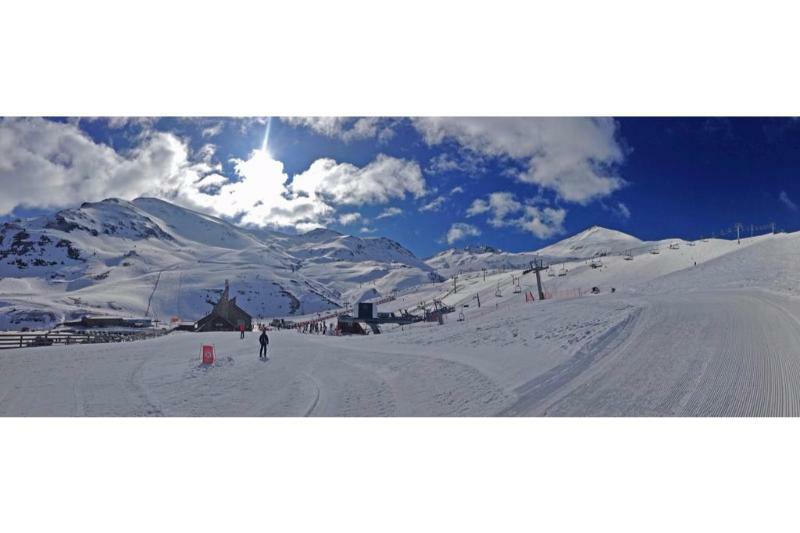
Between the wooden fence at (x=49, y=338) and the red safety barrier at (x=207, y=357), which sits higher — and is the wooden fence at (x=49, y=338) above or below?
above

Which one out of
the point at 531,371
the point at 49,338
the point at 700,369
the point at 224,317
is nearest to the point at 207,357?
the point at 531,371

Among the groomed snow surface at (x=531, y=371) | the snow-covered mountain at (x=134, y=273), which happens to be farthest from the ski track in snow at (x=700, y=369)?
the snow-covered mountain at (x=134, y=273)

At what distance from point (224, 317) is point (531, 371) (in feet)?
46.5

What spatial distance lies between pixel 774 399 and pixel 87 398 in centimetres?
963

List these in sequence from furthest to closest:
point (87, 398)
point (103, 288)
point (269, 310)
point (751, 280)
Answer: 1. point (103, 288)
2. point (269, 310)
3. point (751, 280)
4. point (87, 398)

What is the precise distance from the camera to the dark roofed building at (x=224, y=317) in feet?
58.1

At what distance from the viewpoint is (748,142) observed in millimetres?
7855

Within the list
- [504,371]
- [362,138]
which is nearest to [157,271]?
[362,138]

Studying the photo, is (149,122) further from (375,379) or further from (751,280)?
(751,280)

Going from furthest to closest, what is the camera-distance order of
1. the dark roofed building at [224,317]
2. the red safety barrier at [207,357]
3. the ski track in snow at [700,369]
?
A: the dark roofed building at [224,317]
the red safety barrier at [207,357]
the ski track in snow at [700,369]

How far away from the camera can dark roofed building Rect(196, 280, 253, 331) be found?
17694 millimetres

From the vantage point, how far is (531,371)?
23.8ft

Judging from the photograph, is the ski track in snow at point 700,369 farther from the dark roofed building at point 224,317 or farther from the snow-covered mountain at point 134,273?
the dark roofed building at point 224,317

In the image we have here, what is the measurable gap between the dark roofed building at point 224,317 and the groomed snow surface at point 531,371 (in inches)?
254
